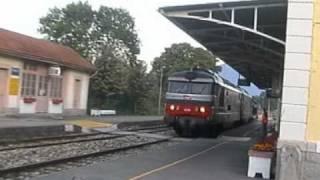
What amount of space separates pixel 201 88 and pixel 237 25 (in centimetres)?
1050

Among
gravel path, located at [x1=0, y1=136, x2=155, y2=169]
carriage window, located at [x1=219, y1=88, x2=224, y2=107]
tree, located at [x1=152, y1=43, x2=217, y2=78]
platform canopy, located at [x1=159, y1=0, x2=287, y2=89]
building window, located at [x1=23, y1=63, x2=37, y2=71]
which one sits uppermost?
tree, located at [x1=152, y1=43, x2=217, y2=78]

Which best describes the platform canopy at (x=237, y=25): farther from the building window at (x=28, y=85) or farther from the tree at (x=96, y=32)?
the tree at (x=96, y=32)

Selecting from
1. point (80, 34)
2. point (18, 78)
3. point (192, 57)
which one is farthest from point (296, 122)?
point (192, 57)

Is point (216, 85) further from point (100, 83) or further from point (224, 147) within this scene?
point (100, 83)

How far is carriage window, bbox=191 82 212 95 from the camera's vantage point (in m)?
26.9

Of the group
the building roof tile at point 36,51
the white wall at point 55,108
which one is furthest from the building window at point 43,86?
the building roof tile at point 36,51

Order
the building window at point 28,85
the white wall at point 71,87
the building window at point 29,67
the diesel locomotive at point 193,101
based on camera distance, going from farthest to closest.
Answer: the white wall at point 71,87 → the building window at point 29,67 → the building window at point 28,85 → the diesel locomotive at point 193,101

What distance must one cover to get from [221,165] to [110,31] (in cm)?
7516

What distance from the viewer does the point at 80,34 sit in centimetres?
8412

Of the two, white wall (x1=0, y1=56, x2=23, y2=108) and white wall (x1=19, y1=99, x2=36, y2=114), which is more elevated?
white wall (x1=0, y1=56, x2=23, y2=108)

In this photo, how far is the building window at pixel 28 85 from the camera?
36.0 metres

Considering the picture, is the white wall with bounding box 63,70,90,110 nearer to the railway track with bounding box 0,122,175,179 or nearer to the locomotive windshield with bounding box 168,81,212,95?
the railway track with bounding box 0,122,175,179

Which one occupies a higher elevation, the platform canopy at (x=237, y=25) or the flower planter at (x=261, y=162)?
the platform canopy at (x=237, y=25)

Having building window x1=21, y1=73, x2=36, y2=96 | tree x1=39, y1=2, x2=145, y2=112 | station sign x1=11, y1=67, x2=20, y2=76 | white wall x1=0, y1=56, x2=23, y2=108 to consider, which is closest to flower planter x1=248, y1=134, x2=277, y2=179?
white wall x1=0, y1=56, x2=23, y2=108
